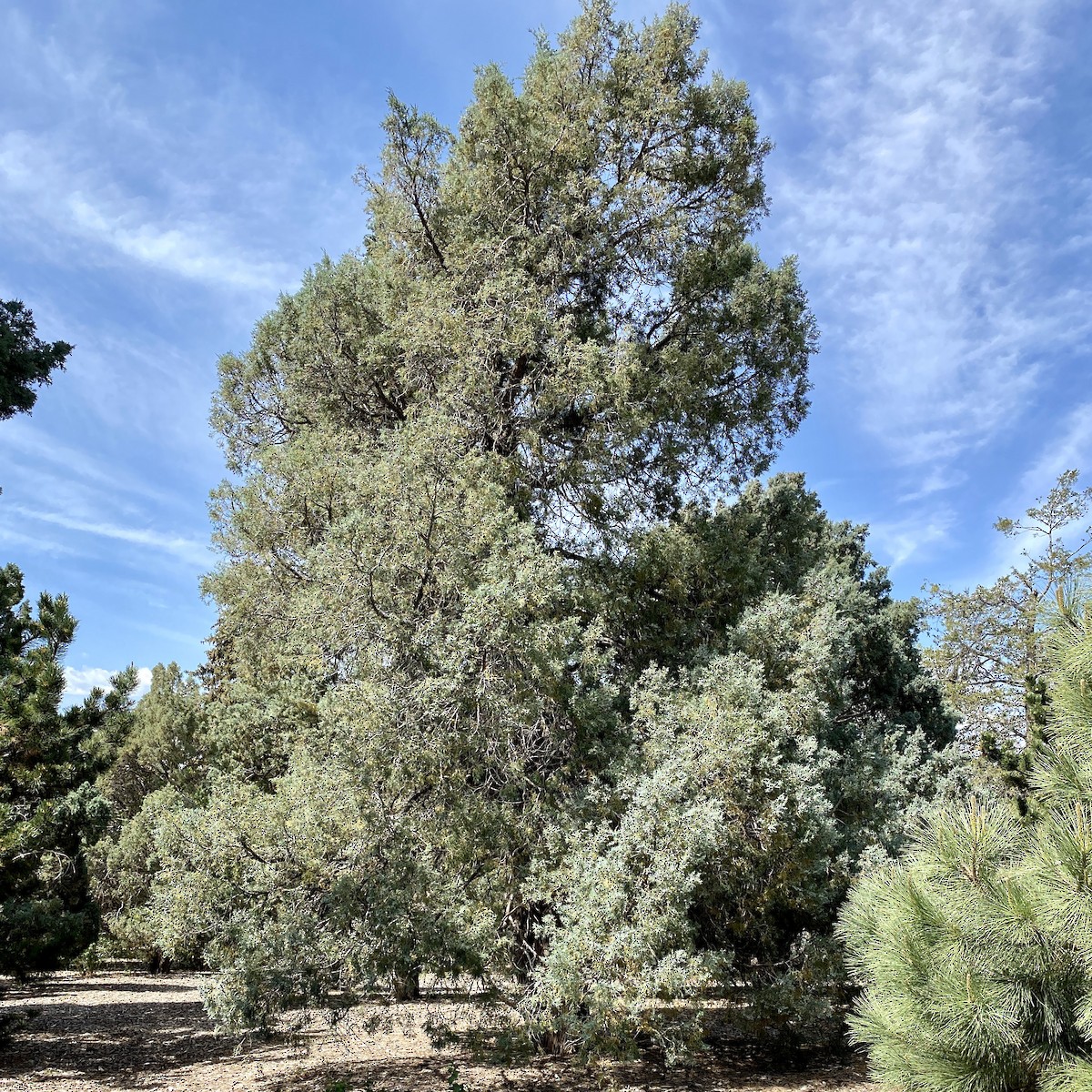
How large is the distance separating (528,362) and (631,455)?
6.16ft

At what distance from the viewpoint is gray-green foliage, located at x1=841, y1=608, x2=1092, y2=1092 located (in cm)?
332

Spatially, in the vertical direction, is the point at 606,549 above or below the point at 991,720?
above

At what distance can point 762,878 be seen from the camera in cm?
724

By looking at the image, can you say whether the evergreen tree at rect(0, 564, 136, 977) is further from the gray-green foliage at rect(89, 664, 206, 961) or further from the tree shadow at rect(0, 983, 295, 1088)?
the gray-green foliage at rect(89, 664, 206, 961)

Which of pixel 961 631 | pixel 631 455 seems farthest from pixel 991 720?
pixel 631 455

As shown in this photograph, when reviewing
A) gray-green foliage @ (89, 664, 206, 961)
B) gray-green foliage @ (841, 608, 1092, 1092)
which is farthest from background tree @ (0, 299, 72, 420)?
gray-green foliage @ (89, 664, 206, 961)

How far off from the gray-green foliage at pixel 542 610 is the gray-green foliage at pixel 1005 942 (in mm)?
2184

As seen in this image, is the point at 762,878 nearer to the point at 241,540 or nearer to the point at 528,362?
the point at 528,362

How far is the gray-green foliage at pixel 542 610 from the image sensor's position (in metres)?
6.77

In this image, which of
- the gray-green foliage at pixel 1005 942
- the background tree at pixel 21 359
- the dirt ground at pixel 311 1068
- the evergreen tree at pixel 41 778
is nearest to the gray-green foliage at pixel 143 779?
the dirt ground at pixel 311 1068

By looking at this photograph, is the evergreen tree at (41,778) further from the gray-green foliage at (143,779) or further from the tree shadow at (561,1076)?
the gray-green foliage at (143,779)

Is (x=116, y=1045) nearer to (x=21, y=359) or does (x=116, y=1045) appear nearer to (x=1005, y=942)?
(x=21, y=359)

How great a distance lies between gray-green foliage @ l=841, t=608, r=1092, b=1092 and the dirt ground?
4.27 meters

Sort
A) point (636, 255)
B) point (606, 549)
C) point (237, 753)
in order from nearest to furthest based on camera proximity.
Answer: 1. point (606, 549)
2. point (636, 255)
3. point (237, 753)
